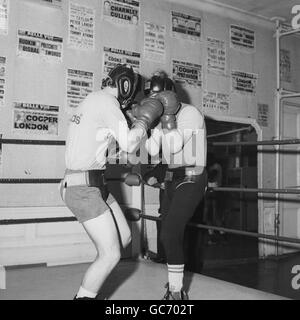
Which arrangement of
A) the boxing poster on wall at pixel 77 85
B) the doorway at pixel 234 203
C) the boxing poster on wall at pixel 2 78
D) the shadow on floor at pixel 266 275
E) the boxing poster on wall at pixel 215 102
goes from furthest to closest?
the doorway at pixel 234 203 → the boxing poster on wall at pixel 215 102 → the boxing poster on wall at pixel 77 85 → the shadow on floor at pixel 266 275 → the boxing poster on wall at pixel 2 78

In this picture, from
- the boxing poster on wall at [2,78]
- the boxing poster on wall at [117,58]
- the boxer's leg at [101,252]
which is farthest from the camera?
the boxing poster on wall at [117,58]

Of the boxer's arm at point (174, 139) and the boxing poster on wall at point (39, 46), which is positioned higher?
the boxing poster on wall at point (39, 46)

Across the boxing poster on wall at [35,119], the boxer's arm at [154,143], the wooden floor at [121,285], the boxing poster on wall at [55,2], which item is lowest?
the wooden floor at [121,285]

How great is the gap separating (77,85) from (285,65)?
332cm

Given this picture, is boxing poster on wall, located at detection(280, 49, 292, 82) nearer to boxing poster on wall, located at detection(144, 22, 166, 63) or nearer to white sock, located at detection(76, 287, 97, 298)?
boxing poster on wall, located at detection(144, 22, 166, 63)

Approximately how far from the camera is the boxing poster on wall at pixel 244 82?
521 centimetres

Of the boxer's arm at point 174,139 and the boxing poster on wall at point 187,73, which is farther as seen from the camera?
the boxing poster on wall at point 187,73

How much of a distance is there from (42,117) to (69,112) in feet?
0.94

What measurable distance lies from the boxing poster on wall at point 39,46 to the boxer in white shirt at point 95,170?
1.82m

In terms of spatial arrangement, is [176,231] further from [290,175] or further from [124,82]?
[290,175]

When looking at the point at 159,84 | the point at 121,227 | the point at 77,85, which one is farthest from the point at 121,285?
the point at 77,85

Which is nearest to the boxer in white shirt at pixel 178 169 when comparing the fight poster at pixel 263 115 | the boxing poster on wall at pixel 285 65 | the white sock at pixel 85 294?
the white sock at pixel 85 294

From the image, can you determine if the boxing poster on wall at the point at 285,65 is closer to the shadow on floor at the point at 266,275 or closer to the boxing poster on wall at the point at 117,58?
the boxing poster on wall at the point at 117,58
